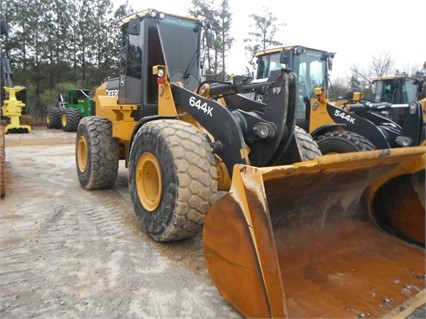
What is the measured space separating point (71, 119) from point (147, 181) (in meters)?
15.2

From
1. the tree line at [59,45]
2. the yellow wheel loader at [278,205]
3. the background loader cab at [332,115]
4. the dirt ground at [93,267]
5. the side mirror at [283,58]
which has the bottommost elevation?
the dirt ground at [93,267]

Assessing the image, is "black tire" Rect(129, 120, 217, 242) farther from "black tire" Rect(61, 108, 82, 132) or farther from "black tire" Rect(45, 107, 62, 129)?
"black tire" Rect(45, 107, 62, 129)

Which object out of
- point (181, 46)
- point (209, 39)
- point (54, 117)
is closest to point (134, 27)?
point (181, 46)

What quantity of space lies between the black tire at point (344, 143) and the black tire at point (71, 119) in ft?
46.8

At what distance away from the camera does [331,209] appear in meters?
3.25

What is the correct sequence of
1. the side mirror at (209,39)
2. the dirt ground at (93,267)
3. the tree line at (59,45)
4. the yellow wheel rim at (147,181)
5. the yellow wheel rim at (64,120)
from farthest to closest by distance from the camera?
the tree line at (59,45) < the yellow wheel rim at (64,120) < the side mirror at (209,39) < the yellow wheel rim at (147,181) < the dirt ground at (93,267)

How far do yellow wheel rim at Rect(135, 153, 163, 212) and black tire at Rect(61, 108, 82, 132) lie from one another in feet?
48.6

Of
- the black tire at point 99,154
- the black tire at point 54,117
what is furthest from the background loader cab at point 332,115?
the black tire at point 54,117

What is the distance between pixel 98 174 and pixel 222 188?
2.48m

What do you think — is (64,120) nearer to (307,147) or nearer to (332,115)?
(332,115)

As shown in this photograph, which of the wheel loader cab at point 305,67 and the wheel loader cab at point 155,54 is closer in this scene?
the wheel loader cab at point 155,54

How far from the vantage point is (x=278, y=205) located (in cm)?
288

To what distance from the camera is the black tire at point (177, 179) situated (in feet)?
9.95

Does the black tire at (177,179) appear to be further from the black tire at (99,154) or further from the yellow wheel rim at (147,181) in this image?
the black tire at (99,154)
